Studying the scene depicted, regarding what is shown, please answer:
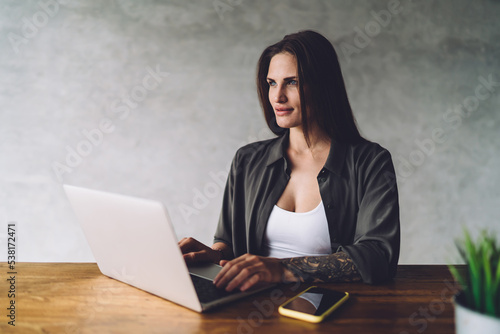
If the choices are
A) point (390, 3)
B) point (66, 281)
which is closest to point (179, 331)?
point (66, 281)

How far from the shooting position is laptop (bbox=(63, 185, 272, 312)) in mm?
814

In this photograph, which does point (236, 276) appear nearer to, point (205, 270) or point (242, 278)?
point (242, 278)

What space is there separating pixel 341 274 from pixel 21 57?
10.1 ft

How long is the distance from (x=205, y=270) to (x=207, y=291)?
19 cm

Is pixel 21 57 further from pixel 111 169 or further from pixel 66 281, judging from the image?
pixel 66 281

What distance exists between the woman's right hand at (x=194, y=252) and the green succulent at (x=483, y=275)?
0.82 m

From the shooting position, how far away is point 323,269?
113 centimetres

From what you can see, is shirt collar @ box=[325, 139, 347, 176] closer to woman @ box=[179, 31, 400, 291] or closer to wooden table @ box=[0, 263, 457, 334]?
woman @ box=[179, 31, 400, 291]

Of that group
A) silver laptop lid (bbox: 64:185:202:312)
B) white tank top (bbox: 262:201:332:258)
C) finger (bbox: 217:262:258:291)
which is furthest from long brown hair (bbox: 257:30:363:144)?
silver laptop lid (bbox: 64:185:202:312)

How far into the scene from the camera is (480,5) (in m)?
3.02

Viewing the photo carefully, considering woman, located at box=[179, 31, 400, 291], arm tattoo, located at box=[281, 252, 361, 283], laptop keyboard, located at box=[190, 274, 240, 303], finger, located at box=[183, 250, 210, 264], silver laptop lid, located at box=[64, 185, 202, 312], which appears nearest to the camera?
silver laptop lid, located at box=[64, 185, 202, 312]

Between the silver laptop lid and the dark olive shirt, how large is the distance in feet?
1.92

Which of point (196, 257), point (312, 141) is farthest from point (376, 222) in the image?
point (196, 257)

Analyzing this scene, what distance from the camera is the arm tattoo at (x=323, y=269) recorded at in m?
1.12
